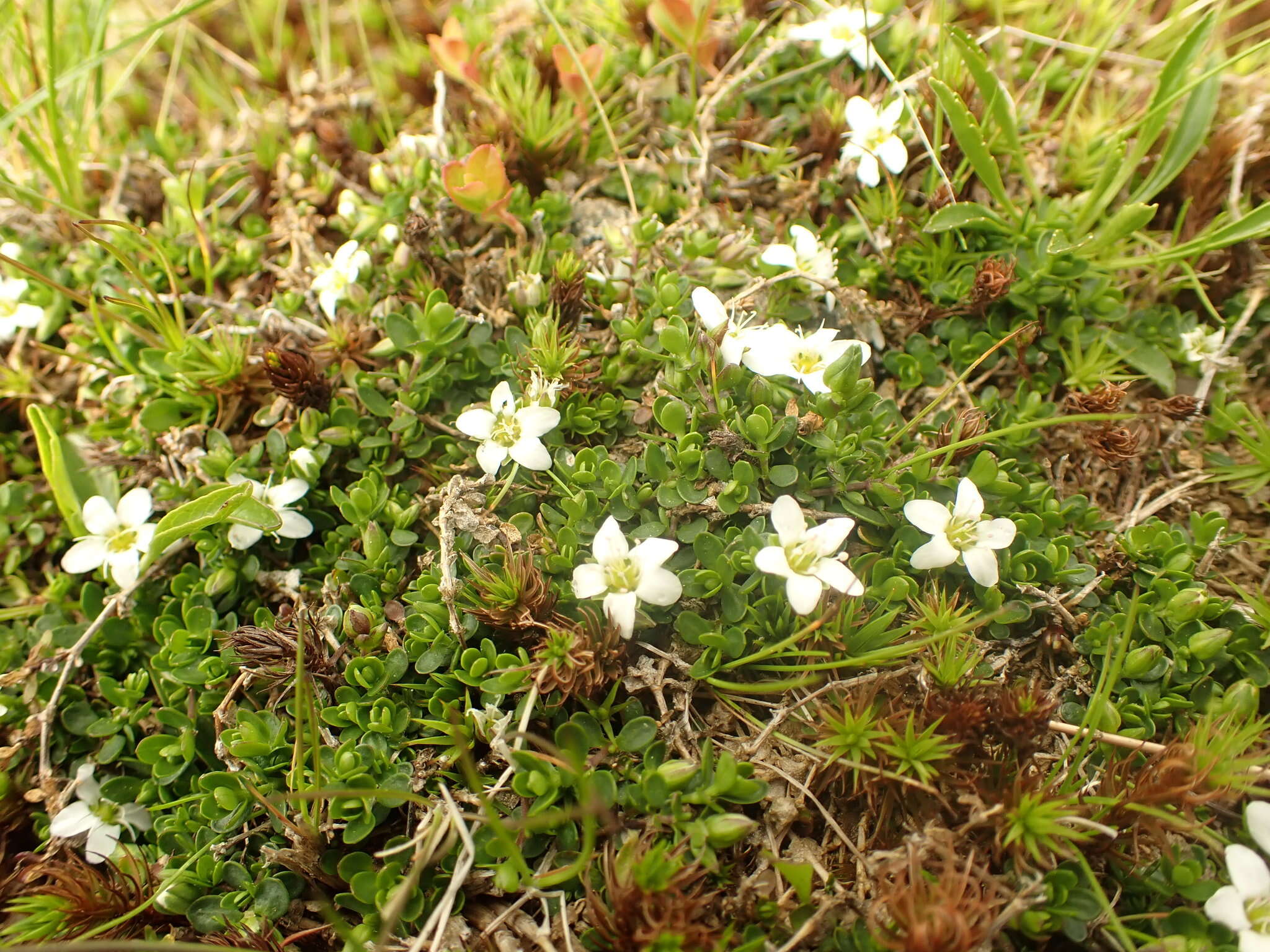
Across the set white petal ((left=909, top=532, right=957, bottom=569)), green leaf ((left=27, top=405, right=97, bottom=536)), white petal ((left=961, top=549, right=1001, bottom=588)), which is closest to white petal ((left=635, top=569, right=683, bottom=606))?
white petal ((left=909, top=532, right=957, bottom=569))

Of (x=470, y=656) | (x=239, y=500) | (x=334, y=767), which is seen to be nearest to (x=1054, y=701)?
(x=470, y=656)

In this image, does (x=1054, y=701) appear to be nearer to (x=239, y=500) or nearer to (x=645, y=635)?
(x=645, y=635)

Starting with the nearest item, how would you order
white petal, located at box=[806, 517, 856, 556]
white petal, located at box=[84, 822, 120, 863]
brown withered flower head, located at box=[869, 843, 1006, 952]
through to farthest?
brown withered flower head, located at box=[869, 843, 1006, 952] < white petal, located at box=[806, 517, 856, 556] < white petal, located at box=[84, 822, 120, 863]

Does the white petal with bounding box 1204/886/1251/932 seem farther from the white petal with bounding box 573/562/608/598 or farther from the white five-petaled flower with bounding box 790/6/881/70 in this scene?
the white five-petaled flower with bounding box 790/6/881/70

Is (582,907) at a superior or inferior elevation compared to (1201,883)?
superior

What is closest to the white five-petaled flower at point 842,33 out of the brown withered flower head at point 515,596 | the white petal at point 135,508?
the brown withered flower head at point 515,596
